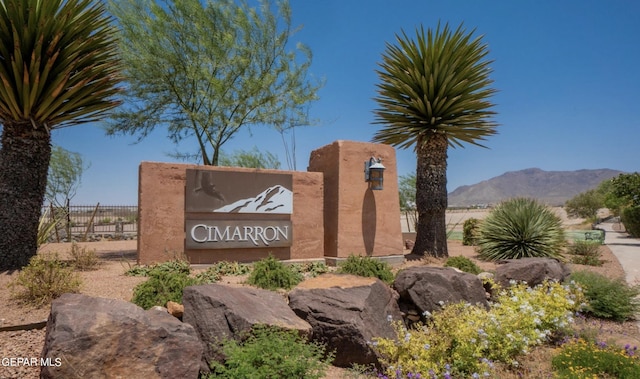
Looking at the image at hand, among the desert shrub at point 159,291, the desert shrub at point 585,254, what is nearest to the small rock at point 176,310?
the desert shrub at point 159,291

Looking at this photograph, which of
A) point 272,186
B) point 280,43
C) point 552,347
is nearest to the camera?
point 552,347

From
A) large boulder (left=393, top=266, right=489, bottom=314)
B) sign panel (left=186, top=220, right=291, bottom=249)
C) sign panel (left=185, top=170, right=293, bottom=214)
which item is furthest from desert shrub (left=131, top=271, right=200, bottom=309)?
large boulder (left=393, top=266, right=489, bottom=314)

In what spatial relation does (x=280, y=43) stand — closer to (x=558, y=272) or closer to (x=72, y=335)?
(x=558, y=272)

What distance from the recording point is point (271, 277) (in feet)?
22.4

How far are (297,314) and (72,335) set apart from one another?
8.60 feet

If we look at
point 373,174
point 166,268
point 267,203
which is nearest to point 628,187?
point 373,174

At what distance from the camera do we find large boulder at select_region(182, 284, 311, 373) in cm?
442

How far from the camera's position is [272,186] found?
9922 mm

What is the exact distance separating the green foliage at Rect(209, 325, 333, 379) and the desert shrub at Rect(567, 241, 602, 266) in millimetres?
10955

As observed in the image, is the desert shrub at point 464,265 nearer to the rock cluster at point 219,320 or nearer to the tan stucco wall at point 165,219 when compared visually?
the rock cluster at point 219,320

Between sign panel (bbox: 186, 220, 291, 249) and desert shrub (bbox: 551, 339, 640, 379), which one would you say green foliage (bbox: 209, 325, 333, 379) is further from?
sign panel (bbox: 186, 220, 291, 249)

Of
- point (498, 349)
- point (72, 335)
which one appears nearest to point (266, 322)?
point (72, 335)

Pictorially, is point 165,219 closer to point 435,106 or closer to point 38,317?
point 38,317

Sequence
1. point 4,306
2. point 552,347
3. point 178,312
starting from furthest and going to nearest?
point 552,347 < point 4,306 < point 178,312
